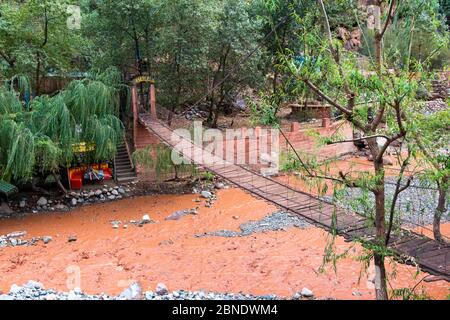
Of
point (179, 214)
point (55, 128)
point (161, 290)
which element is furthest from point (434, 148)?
point (55, 128)

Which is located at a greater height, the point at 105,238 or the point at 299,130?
the point at 299,130

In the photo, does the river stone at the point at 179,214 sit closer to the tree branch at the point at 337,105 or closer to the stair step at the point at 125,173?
the stair step at the point at 125,173

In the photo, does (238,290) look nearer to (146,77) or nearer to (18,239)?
(18,239)

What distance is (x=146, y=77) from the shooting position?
33.2 feet

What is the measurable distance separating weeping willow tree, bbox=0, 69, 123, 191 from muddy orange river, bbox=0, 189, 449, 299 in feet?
3.86

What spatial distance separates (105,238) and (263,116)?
5229 millimetres

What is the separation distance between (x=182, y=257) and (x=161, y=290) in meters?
1.20

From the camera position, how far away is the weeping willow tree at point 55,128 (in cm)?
748

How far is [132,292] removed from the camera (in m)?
5.47

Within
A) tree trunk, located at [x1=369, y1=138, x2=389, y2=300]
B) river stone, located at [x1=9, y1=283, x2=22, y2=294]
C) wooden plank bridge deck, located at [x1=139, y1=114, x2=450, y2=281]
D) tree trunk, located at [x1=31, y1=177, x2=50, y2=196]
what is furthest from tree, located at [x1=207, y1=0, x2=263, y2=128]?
tree trunk, located at [x1=369, y1=138, x2=389, y2=300]

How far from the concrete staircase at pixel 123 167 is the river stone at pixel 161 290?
4.54 m

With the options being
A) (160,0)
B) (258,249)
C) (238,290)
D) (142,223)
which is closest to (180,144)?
(142,223)

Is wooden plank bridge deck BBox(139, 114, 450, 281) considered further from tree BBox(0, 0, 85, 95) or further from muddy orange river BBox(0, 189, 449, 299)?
tree BBox(0, 0, 85, 95)

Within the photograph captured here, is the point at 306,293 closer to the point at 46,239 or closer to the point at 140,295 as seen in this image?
the point at 140,295
